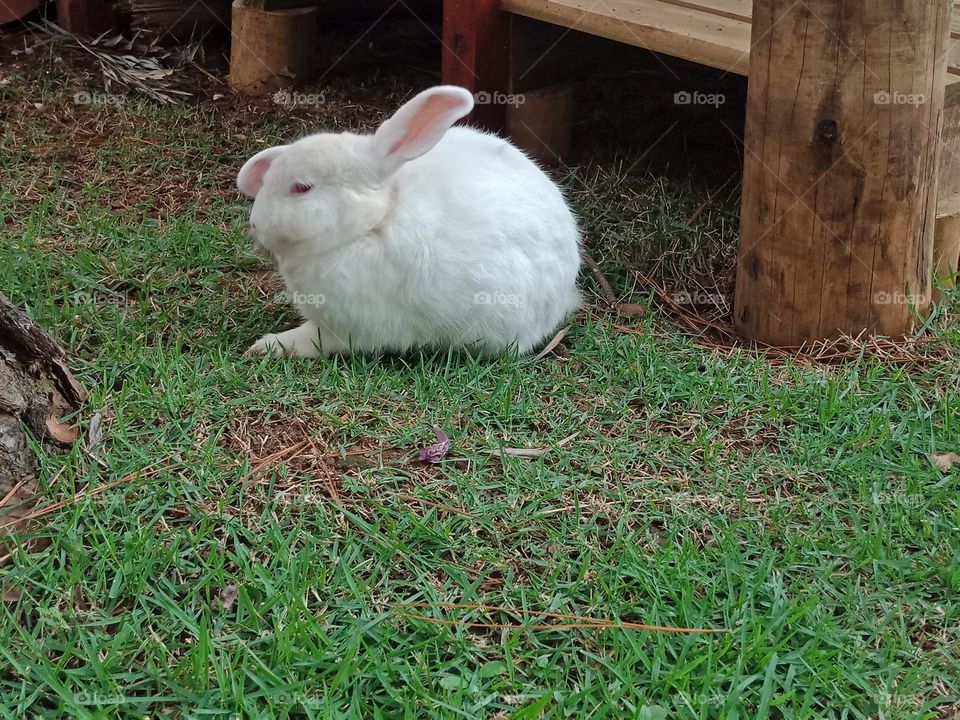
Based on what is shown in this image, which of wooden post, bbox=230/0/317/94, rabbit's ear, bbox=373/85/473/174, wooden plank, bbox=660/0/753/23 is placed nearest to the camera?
rabbit's ear, bbox=373/85/473/174

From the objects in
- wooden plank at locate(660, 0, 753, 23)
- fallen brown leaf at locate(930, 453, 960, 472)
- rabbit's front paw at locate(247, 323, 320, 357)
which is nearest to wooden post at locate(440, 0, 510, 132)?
wooden plank at locate(660, 0, 753, 23)

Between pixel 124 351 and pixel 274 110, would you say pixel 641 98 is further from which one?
pixel 124 351

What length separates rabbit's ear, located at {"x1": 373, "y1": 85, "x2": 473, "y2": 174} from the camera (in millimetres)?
3184

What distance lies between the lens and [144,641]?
7.22 feet

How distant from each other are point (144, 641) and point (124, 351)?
123 cm

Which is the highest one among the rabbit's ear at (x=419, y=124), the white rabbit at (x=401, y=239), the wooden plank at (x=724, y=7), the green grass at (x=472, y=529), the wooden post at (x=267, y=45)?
the wooden plank at (x=724, y=7)

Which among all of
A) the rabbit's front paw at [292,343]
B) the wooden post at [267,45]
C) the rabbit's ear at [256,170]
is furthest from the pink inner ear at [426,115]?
the wooden post at [267,45]

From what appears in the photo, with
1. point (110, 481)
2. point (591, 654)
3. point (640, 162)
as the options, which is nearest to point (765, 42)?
point (640, 162)

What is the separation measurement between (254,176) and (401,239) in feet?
1.74

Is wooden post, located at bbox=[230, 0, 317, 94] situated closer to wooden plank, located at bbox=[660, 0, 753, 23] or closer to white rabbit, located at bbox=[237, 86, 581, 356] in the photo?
wooden plank, located at bbox=[660, 0, 753, 23]

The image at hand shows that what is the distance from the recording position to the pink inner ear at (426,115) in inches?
126

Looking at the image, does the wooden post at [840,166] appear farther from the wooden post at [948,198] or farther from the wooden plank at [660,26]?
the wooden plank at [660,26]

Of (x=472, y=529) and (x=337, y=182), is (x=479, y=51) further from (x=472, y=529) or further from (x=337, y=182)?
(x=472, y=529)

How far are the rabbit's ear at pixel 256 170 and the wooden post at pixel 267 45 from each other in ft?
6.97
